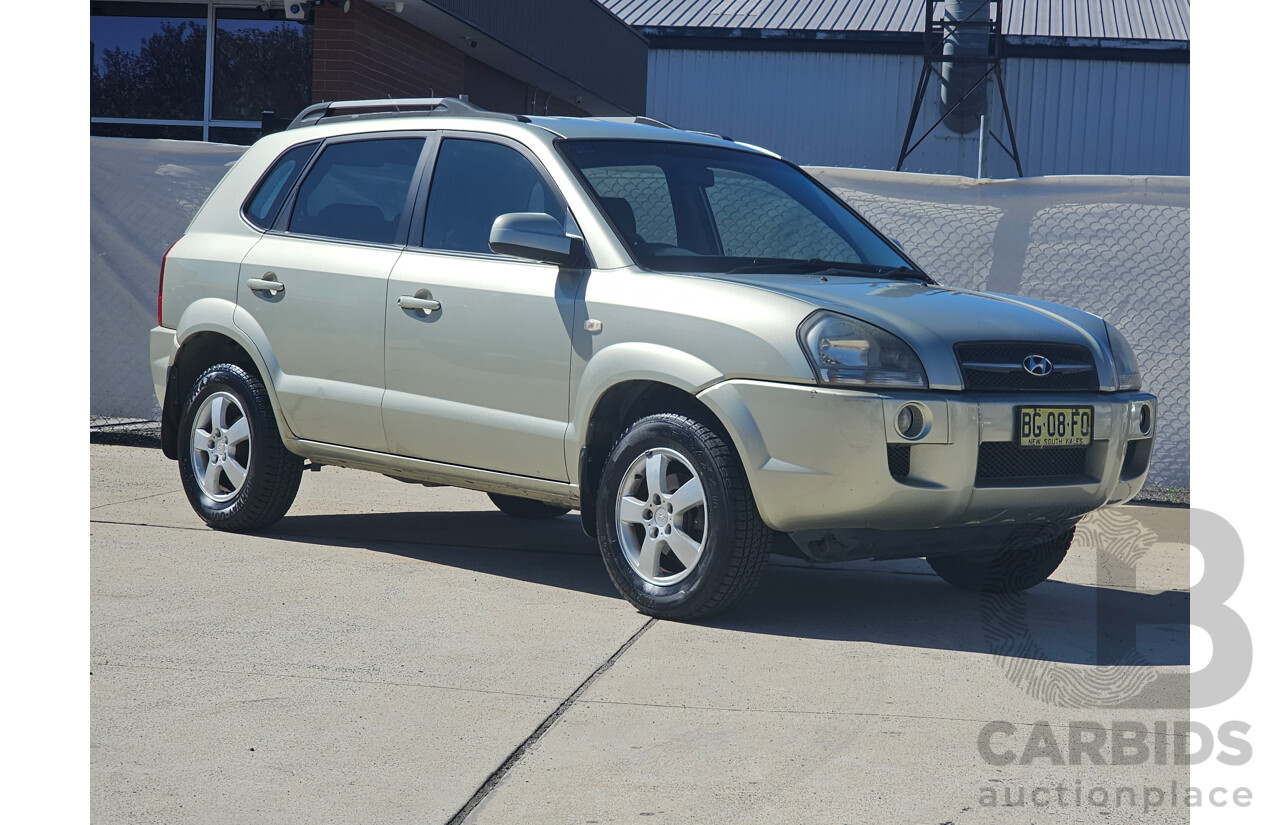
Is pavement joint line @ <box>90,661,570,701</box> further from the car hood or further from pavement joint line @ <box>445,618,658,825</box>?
the car hood

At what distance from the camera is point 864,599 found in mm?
5715

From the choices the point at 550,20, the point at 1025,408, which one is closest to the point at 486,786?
the point at 1025,408

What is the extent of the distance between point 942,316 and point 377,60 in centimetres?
919

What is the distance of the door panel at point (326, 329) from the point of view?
5.99m

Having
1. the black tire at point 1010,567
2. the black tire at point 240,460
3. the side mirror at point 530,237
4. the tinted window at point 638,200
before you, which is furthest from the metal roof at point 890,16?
the side mirror at point 530,237

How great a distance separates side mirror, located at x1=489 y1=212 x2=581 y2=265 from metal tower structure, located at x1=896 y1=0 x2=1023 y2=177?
70.1ft

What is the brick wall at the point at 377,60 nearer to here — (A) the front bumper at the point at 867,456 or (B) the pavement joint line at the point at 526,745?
(A) the front bumper at the point at 867,456

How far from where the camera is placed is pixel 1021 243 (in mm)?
8812

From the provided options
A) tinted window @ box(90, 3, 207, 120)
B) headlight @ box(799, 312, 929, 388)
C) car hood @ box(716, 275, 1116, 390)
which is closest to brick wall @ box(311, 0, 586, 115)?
tinted window @ box(90, 3, 207, 120)

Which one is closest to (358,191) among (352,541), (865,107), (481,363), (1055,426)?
(481,363)

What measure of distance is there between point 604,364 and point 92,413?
632 cm

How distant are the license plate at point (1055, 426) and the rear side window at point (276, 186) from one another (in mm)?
3625

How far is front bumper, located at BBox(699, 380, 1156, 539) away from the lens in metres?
4.63

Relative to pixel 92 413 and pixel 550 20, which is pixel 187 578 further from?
pixel 550 20
